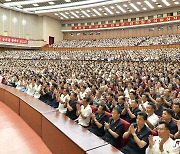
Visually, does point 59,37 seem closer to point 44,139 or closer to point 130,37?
point 130,37

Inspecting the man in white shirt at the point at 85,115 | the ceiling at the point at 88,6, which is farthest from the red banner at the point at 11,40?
the man in white shirt at the point at 85,115

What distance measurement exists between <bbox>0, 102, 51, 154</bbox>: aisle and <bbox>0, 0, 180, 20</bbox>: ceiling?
1889 centimetres

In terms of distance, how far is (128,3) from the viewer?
21453mm

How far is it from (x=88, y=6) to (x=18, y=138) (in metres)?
21.5

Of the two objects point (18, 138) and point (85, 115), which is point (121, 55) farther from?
point (18, 138)

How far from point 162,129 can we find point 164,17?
913 inches

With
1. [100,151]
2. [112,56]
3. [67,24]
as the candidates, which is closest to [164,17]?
[112,56]

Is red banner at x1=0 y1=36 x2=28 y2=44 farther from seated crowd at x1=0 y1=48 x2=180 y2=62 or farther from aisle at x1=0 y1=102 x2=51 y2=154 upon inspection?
aisle at x1=0 y1=102 x2=51 y2=154

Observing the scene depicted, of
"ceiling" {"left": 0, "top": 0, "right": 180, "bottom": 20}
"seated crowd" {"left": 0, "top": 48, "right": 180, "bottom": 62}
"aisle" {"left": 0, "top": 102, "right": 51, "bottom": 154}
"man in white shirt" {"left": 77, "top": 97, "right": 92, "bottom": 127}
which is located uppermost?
"ceiling" {"left": 0, "top": 0, "right": 180, "bottom": 20}

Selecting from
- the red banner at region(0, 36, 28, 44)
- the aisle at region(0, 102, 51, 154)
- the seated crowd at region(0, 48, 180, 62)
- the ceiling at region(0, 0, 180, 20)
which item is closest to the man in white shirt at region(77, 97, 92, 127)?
the aisle at region(0, 102, 51, 154)

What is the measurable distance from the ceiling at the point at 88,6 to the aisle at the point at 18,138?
62.0ft

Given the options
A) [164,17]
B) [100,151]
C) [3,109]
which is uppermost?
[164,17]

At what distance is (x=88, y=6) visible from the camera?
2292 centimetres

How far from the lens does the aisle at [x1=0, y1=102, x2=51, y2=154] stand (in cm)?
281
